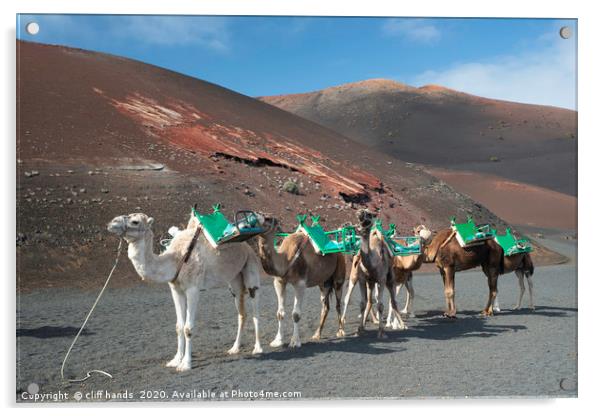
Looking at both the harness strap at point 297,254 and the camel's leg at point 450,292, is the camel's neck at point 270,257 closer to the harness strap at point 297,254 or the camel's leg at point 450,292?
the harness strap at point 297,254

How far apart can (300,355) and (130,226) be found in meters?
3.11

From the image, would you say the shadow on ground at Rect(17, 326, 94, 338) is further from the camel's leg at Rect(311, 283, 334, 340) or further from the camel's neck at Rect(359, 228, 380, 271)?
the camel's neck at Rect(359, 228, 380, 271)

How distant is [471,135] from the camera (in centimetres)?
3412

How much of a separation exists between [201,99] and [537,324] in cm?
1783

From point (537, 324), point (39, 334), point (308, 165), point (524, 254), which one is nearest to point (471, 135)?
point (308, 165)

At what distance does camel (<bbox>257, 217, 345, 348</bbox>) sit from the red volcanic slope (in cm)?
1135

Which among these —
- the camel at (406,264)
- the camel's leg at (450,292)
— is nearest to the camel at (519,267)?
the camel's leg at (450,292)

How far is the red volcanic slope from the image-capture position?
25500 mm

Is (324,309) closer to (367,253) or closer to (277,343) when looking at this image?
(277,343)

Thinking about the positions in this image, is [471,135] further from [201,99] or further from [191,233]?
[191,233]

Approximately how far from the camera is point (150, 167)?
15.7 m

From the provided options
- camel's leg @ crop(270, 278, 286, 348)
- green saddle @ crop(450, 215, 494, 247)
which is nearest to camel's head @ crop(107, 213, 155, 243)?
camel's leg @ crop(270, 278, 286, 348)

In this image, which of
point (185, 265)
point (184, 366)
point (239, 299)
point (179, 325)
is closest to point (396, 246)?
point (239, 299)

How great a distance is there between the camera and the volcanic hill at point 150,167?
35.9ft
